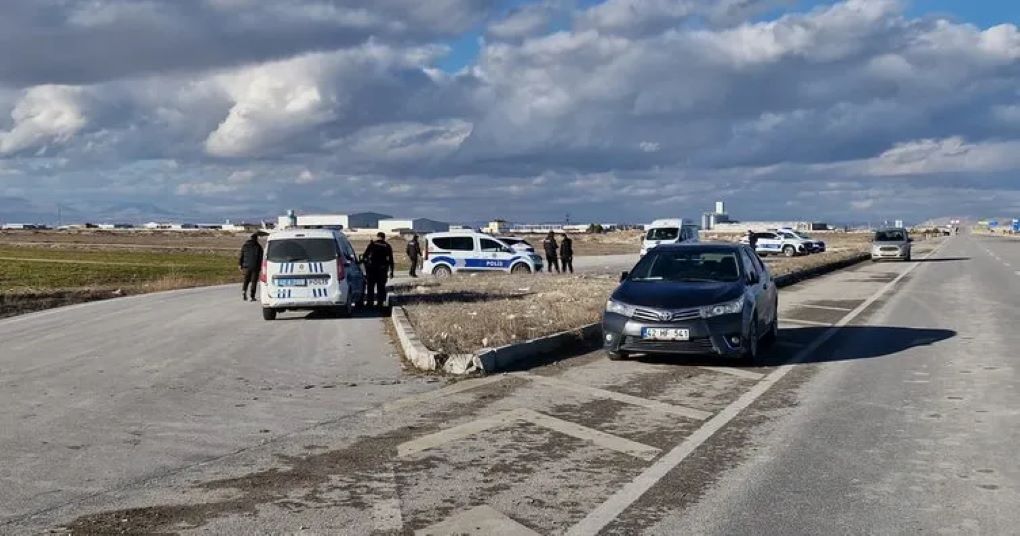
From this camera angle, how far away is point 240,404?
32.4ft

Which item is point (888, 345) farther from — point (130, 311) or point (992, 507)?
point (130, 311)

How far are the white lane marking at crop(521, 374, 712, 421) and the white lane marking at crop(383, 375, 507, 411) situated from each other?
51cm

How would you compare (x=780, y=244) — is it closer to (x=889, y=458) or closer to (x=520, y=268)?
(x=520, y=268)

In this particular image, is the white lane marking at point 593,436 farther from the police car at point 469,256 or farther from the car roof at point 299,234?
the police car at point 469,256

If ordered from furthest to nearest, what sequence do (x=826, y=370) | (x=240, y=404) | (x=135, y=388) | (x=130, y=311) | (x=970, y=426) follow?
(x=130, y=311), (x=826, y=370), (x=135, y=388), (x=240, y=404), (x=970, y=426)

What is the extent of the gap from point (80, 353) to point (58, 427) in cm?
615

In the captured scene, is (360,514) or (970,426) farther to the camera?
(970,426)

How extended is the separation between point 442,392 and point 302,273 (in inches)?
365

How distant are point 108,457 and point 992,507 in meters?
6.14

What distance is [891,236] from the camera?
4988 centimetres

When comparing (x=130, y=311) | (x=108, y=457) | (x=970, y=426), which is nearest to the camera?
(x=108, y=457)

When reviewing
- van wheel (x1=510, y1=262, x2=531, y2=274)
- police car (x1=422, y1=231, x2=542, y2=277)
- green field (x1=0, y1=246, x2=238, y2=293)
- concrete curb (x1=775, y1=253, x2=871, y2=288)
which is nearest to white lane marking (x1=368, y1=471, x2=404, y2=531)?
concrete curb (x1=775, y1=253, x2=871, y2=288)

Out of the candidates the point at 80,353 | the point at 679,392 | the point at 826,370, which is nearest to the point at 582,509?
the point at 679,392

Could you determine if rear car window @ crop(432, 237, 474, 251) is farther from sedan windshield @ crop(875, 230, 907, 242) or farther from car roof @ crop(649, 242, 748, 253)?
sedan windshield @ crop(875, 230, 907, 242)
